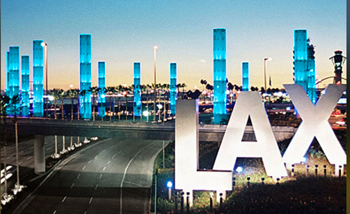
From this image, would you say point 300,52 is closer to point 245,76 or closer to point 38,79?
point 245,76

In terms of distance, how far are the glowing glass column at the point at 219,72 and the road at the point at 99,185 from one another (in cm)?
1094

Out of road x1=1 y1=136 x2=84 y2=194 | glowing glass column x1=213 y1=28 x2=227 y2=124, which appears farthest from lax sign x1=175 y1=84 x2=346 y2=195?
glowing glass column x1=213 y1=28 x2=227 y2=124

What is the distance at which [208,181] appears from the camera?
2173cm

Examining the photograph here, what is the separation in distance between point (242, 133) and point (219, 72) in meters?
25.5

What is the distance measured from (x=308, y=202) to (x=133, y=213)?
38.1 feet

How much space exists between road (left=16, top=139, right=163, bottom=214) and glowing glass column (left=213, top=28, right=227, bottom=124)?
10944 mm

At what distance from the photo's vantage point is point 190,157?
21.6m

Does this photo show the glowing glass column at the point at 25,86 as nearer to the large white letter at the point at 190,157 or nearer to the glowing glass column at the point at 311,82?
the glowing glass column at the point at 311,82

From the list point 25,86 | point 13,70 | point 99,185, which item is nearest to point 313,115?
point 99,185

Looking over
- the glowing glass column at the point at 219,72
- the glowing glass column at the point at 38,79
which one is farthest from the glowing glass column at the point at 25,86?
the glowing glass column at the point at 219,72

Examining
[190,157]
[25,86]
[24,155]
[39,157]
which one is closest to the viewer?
[190,157]

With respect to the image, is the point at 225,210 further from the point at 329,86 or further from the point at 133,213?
the point at 329,86

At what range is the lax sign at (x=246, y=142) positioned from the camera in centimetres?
2161

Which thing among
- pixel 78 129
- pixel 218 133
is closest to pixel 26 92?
pixel 78 129
